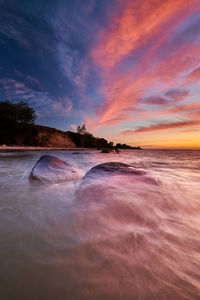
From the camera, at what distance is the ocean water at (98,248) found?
2.23 ft

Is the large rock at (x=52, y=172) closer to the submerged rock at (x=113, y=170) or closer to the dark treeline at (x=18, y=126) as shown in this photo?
the submerged rock at (x=113, y=170)

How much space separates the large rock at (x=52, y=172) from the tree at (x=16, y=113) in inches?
1643

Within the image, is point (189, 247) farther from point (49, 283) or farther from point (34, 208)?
point (34, 208)

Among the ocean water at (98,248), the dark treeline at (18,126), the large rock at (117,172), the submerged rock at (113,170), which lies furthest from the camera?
the dark treeline at (18,126)

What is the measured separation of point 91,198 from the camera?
189cm

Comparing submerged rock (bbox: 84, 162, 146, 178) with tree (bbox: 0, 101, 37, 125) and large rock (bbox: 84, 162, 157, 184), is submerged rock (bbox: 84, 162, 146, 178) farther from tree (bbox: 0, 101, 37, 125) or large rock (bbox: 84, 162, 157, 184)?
tree (bbox: 0, 101, 37, 125)

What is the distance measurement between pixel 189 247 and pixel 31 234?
130cm

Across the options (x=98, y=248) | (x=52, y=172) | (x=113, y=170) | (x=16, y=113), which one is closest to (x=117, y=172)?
(x=113, y=170)

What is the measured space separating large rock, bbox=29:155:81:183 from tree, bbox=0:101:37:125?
41.7m

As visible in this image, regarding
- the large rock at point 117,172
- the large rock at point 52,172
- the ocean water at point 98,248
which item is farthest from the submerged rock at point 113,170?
the ocean water at point 98,248

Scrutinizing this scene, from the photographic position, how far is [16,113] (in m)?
37.4

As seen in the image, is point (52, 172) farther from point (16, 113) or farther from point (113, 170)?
point (16, 113)

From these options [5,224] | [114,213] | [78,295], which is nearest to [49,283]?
[78,295]

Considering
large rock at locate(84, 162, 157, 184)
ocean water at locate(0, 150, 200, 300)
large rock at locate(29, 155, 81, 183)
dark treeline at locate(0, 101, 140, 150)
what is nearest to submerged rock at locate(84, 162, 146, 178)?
large rock at locate(84, 162, 157, 184)
